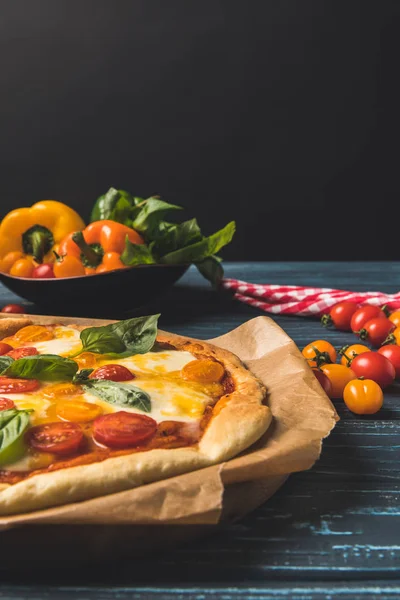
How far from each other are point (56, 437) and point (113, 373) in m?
0.44

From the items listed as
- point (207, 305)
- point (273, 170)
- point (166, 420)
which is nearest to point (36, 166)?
point (273, 170)

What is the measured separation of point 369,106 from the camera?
22.0ft

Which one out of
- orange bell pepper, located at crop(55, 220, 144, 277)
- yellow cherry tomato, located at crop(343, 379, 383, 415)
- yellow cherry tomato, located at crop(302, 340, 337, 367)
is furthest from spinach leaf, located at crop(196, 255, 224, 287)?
yellow cherry tomato, located at crop(343, 379, 383, 415)

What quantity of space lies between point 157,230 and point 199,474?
2.30m

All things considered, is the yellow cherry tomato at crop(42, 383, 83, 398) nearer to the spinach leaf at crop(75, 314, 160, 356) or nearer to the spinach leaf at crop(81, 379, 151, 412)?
the spinach leaf at crop(81, 379, 151, 412)

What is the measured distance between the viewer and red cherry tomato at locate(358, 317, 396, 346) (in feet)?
10.2

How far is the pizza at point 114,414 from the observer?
1570 millimetres

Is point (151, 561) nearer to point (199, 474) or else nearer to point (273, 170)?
point (199, 474)

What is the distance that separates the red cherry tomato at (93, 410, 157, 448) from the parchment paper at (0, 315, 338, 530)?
0.23 metres

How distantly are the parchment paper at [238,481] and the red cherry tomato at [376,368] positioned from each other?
398 mm

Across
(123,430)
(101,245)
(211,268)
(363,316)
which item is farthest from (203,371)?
(101,245)

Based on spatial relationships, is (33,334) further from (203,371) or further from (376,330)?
(376,330)

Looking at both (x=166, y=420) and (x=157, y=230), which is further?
(x=157, y=230)

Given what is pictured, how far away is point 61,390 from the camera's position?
2.01m
